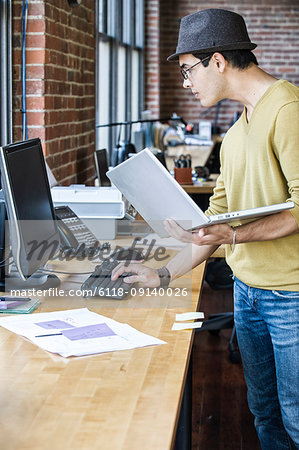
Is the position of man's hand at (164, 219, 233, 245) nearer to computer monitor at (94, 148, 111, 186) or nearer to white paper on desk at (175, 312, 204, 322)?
white paper on desk at (175, 312, 204, 322)

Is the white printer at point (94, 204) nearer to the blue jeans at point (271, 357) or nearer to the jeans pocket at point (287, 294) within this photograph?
the blue jeans at point (271, 357)

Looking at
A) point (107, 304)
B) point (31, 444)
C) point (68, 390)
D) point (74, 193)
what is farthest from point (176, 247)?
point (31, 444)

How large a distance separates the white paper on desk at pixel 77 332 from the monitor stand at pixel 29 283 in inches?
11.5

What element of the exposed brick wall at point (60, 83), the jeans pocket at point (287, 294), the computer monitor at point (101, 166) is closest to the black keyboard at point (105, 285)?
the jeans pocket at point (287, 294)

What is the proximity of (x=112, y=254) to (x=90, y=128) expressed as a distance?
1.98 metres

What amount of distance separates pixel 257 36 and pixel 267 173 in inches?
324

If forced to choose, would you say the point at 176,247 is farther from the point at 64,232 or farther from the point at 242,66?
the point at 242,66

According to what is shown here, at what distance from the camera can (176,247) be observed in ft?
9.20

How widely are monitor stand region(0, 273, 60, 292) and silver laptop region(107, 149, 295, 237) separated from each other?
0.39 m

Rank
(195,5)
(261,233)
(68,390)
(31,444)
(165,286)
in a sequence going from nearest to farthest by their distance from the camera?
(31,444) → (68,390) → (261,233) → (165,286) → (195,5)

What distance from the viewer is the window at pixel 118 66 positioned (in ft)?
19.5

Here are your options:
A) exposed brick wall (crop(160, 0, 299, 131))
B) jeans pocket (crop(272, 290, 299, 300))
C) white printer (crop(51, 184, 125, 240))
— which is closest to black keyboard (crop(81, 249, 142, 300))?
jeans pocket (crop(272, 290, 299, 300))

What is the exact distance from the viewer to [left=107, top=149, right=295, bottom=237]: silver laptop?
5.77 feet

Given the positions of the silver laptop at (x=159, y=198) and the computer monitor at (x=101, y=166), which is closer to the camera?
the silver laptop at (x=159, y=198)
